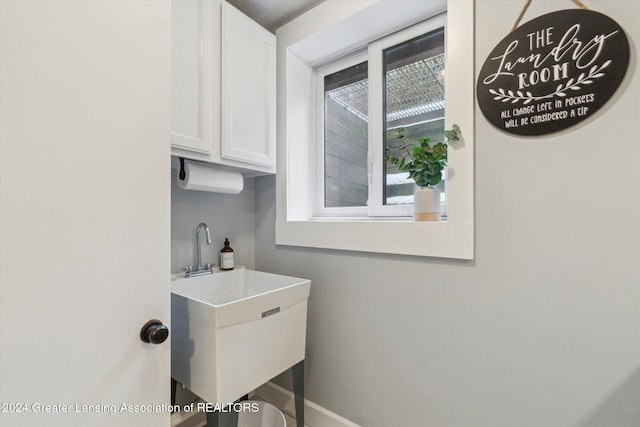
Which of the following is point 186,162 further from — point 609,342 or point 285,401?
point 609,342

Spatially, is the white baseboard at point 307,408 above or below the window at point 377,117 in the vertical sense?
below

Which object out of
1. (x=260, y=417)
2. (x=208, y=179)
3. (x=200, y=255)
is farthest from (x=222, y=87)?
(x=260, y=417)

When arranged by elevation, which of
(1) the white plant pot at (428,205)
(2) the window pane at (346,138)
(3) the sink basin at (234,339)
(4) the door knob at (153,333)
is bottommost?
(3) the sink basin at (234,339)

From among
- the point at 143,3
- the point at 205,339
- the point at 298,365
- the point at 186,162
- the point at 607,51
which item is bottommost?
the point at 298,365

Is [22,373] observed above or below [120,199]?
below

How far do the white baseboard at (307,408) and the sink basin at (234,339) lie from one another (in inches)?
15.7

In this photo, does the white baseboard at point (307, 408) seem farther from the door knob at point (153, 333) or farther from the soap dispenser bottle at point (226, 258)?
the door knob at point (153, 333)

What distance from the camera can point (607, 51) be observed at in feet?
2.83

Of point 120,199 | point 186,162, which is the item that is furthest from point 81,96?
point 186,162

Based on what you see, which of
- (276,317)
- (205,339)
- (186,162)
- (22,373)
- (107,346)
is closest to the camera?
(22,373)

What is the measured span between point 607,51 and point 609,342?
34.5 inches

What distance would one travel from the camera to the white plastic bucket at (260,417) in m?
1.44

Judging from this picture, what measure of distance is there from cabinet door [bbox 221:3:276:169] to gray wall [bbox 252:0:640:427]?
0.81m

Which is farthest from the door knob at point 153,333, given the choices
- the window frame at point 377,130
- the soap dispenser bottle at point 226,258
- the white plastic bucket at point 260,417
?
the window frame at point 377,130
